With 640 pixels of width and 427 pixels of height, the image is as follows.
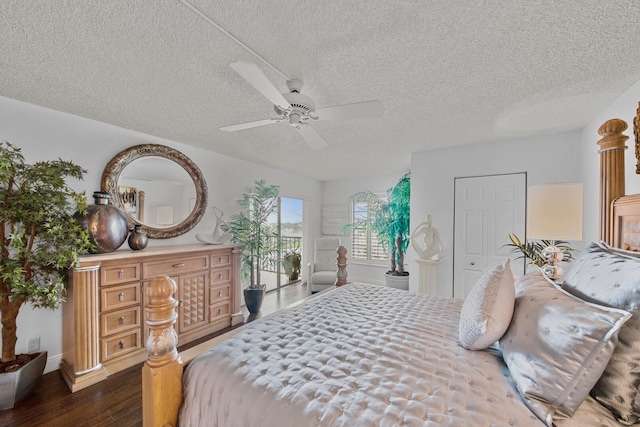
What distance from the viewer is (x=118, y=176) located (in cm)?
279

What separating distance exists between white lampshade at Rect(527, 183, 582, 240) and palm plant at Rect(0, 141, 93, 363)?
3.57m

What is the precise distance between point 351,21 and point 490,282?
4.90 ft

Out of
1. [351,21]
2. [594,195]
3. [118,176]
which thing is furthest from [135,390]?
[594,195]

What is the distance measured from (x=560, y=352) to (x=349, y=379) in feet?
2.43

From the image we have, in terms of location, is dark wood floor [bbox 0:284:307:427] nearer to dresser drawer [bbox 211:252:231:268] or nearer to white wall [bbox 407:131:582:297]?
dresser drawer [bbox 211:252:231:268]

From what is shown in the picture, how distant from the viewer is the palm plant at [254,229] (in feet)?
12.4

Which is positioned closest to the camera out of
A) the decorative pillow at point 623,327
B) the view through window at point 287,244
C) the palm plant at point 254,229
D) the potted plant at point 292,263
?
the decorative pillow at point 623,327

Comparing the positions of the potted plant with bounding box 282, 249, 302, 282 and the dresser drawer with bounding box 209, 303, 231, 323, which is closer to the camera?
the dresser drawer with bounding box 209, 303, 231, 323

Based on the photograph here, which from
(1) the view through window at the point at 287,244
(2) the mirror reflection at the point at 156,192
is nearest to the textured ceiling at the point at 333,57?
(2) the mirror reflection at the point at 156,192

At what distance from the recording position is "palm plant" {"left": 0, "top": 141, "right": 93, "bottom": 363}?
6.13 feet

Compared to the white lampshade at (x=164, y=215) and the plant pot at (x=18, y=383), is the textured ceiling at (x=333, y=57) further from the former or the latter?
the plant pot at (x=18, y=383)

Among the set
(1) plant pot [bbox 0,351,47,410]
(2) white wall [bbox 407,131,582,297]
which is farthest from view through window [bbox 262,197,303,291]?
(1) plant pot [bbox 0,351,47,410]

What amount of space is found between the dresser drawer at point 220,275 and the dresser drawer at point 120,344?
92 centimetres

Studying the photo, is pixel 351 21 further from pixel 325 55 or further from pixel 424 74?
pixel 424 74
